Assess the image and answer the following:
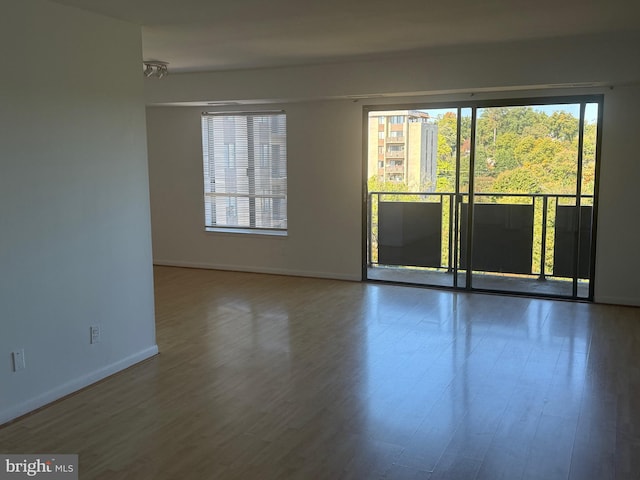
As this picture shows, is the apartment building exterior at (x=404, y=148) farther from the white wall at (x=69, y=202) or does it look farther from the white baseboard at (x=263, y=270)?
the white wall at (x=69, y=202)

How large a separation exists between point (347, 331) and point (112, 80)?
2754 millimetres

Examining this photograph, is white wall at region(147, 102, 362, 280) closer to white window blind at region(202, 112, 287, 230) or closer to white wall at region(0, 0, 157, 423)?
white window blind at region(202, 112, 287, 230)

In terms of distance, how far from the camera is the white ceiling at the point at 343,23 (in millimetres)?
3656

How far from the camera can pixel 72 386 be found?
12.4 ft

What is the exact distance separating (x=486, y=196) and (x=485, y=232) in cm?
40

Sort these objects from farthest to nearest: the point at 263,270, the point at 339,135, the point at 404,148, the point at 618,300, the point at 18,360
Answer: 1. the point at 263,270
2. the point at 339,135
3. the point at 404,148
4. the point at 618,300
5. the point at 18,360

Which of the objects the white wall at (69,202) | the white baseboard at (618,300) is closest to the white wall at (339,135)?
the white baseboard at (618,300)

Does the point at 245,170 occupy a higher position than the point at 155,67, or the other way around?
the point at 155,67

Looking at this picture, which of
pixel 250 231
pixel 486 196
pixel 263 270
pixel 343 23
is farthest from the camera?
pixel 250 231

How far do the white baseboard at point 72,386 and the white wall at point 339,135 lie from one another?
3195 mm

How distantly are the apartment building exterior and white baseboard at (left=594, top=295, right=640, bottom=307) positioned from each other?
81.1 inches

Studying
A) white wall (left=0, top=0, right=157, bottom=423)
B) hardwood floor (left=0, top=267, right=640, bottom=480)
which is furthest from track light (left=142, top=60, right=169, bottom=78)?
hardwood floor (left=0, top=267, right=640, bottom=480)

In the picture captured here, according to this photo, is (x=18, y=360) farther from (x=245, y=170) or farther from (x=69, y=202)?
(x=245, y=170)

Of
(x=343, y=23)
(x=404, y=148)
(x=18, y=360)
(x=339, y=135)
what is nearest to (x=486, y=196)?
(x=404, y=148)
